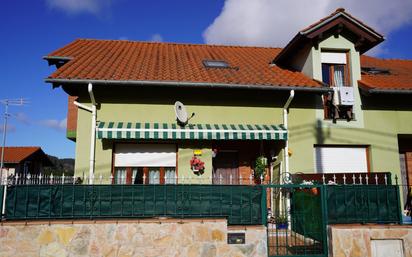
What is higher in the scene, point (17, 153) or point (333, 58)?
point (333, 58)

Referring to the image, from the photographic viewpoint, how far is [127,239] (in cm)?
813

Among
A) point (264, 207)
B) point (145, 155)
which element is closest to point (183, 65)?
point (145, 155)

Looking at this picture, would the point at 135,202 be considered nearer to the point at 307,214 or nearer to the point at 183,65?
the point at 307,214

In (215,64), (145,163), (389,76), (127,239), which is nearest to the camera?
(127,239)

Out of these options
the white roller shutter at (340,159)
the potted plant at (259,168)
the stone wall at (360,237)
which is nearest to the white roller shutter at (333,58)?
the white roller shutter at (340,159)

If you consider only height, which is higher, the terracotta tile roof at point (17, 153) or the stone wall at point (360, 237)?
the terracotta tile roof at point (17, 153)

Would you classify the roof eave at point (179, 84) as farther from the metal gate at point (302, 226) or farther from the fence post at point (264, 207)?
the fence post at point (264, 207)

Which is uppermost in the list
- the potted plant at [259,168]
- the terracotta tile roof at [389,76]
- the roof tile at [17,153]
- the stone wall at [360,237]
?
the terracotta tile roof at [389,76]

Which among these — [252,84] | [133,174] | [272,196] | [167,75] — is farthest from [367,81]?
[133,174]

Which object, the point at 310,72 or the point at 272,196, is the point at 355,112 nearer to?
the point at 310,72

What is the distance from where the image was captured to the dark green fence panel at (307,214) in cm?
918

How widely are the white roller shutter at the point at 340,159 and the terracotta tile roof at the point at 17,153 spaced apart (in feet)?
110

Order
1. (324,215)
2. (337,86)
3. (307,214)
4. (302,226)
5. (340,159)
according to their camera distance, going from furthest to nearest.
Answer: (337,86), (340,159), (302,226), (307,214), (324,215)

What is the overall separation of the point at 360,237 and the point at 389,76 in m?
9.32
